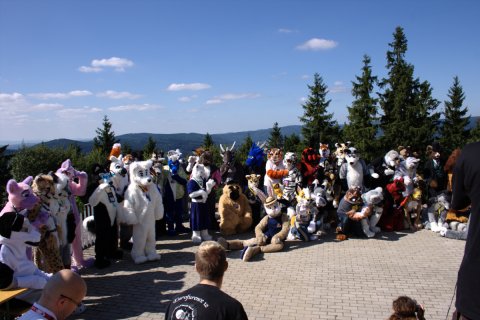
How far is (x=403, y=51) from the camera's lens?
102 feet

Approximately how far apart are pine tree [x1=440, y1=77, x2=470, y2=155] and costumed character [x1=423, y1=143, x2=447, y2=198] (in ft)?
75.8

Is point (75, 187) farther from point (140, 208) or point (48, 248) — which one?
point (48, 248)

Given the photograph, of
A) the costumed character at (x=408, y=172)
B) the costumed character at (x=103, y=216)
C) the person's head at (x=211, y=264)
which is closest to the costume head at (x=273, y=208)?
the costumed character at (x=103, y=216)

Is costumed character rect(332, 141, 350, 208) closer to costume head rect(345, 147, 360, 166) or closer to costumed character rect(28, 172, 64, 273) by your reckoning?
costume head rect(345, 147, 360, 166)

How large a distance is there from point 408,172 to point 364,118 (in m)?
22.2

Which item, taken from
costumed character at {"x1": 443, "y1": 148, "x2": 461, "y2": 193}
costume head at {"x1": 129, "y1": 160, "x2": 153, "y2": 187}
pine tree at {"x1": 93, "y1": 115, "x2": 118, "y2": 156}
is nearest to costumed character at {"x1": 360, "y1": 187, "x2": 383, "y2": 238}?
costumed character at {"x1": 443, "y1": 148, "x2": 461, "y2": 193}

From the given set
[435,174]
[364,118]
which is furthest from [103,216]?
[364,118]

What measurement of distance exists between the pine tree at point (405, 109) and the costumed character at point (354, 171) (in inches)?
795

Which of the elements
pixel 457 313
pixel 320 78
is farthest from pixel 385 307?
pixel 320 78

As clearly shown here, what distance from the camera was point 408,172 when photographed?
9383 mm

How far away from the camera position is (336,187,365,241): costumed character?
8570 mm

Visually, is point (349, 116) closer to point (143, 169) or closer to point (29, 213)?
point (143, 169)

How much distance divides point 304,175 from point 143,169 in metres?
4.17

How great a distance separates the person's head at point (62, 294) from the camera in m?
2.33
